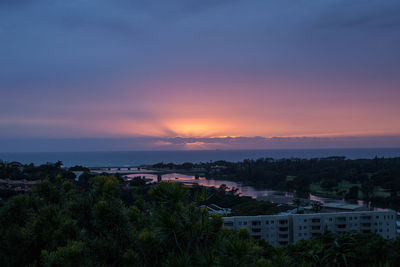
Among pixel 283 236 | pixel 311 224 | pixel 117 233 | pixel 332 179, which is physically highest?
pixel 117 233

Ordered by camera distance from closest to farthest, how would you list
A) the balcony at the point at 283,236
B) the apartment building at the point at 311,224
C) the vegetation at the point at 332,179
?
the apartment building at the point at 311,224 < the balcony at the point at 283,236 < the vegetation at the point at 332,179

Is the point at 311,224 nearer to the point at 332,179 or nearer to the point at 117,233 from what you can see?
the point at 117,233

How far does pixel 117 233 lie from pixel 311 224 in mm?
12795

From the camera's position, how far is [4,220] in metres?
4.80

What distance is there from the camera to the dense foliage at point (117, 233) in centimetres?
323

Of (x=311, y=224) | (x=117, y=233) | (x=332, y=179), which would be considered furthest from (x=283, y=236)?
(x=332, y=179)

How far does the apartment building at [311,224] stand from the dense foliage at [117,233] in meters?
10.8

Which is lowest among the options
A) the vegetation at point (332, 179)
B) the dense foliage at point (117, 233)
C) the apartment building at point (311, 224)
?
the vegetation at point (332, 179)

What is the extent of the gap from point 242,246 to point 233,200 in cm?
2236

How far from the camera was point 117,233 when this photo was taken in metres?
4.02

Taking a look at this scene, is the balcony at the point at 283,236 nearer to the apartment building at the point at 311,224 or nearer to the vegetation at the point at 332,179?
the apartment building at the point at 311,224

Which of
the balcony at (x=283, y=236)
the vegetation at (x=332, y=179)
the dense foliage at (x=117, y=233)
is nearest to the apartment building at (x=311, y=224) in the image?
the balcony at (x=283, y=236)

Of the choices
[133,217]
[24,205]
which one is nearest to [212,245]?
[133,217]

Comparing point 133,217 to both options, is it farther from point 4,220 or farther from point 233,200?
point 233,200
